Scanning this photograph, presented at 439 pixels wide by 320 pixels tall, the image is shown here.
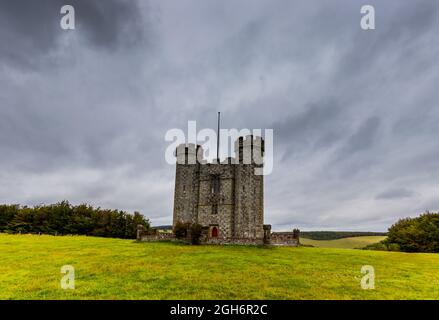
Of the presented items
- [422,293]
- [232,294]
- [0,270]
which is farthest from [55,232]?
[422,293]

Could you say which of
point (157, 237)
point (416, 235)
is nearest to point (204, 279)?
point (157, 237)

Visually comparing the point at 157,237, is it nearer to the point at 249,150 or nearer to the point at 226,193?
the point at 226,193

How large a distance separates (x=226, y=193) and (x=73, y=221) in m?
31.4

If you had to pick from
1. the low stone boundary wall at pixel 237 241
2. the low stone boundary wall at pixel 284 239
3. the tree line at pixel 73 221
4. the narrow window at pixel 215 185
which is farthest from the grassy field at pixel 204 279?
the tree line at pixel 73 221

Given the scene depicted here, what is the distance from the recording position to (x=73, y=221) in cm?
5850

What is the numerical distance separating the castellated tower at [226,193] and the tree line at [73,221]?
13.5m

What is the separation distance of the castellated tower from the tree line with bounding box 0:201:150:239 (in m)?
13.5

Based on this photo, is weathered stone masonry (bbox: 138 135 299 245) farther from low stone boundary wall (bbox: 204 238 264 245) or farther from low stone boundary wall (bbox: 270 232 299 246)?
low stone boundary wall (bbox: 204 238 264 245)

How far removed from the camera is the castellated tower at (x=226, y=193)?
4344 centimetres

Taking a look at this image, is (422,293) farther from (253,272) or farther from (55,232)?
(55,232)

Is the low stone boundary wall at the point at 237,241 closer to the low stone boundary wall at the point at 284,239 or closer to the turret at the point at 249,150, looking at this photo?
the low stone boundary wall at the point at 284,239

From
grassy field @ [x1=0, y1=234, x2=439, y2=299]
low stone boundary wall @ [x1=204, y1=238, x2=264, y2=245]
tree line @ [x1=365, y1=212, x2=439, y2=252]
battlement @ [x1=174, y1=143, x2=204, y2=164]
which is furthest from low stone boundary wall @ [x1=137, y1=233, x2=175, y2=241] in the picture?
tree line @ [x1=365, y1=212, x2=439, y2=252]

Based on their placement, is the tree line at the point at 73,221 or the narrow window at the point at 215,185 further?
the tree line at the point at 73,221
